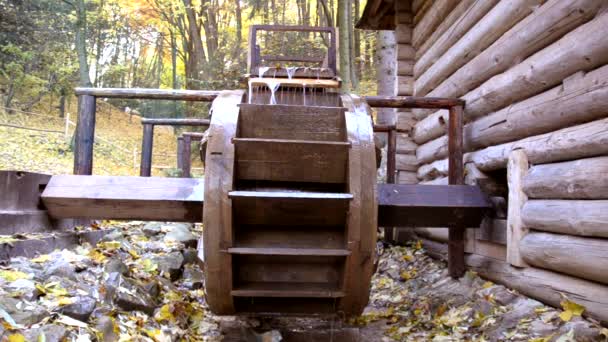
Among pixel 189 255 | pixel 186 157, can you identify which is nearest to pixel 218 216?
pixel 189 255

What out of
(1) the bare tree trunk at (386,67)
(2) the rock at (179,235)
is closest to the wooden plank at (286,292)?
(2) the rock at (179,235)

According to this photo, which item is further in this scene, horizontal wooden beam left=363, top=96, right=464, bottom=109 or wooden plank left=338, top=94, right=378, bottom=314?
horizontal wooden beam left=363, top=96, right=464, bottom=109

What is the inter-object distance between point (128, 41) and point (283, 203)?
1058 inches

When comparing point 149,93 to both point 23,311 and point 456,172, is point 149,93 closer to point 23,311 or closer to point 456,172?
point 23,311

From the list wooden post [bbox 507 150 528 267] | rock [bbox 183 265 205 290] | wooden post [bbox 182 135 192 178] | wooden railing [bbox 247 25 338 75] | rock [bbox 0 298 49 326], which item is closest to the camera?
rock [bbox 0 298 49 326]

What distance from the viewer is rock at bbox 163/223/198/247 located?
19.9ft

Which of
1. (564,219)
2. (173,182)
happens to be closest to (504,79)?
(564,219)

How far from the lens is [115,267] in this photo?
397cm

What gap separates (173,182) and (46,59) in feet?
64.2

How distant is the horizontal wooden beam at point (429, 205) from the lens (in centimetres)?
418

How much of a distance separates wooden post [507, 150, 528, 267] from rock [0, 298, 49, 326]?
10.4 ft

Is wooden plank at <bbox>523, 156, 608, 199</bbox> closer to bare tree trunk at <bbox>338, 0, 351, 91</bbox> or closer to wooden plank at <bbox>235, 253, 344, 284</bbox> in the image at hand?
wooden plank at <bbox>235, 253, 344, 284</bbox>

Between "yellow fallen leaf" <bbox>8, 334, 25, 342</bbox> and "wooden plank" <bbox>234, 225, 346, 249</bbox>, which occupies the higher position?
"wooden plank" <bbox>234, 225, 346, 249</bbox>

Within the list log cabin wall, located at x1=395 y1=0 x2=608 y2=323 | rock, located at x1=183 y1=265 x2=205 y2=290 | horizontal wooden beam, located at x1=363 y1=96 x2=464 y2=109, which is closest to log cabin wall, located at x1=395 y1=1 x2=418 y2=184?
log cabin wall, located at x1=395 y1=0 x2=608 y2=323
